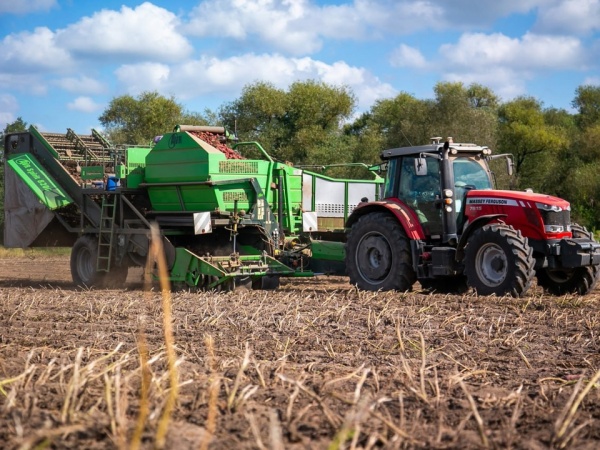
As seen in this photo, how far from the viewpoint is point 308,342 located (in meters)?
6.81

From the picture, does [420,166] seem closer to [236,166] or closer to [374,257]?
[374,257]

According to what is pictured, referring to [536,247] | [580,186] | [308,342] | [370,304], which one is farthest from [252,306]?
[580,186]

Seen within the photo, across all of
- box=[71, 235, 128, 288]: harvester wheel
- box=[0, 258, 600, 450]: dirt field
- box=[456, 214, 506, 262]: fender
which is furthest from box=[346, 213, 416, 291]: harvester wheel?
box=[71, 235, 128, 288]: harvester wheel

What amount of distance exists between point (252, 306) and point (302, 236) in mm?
4084

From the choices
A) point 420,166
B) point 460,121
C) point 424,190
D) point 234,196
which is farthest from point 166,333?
point 460,121

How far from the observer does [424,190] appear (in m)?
11.2

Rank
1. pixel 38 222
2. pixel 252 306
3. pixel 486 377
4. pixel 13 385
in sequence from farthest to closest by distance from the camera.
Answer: pixel 38 222
pixel 252 306
pixel 486 377
pixel 13 385

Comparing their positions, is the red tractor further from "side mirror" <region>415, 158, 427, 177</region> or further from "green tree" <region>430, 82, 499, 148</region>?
"green tree" <region>430, 82, 499, 148</region>

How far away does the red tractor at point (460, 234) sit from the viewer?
10289mm

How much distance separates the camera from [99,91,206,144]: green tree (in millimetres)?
38562

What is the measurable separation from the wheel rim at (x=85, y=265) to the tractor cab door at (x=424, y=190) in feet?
18.1

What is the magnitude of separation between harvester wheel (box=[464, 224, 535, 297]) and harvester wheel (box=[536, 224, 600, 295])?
946 millimetres

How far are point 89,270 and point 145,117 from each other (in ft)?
85.8

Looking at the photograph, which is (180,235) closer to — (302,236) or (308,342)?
(302,236)
